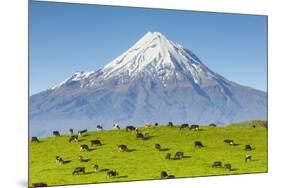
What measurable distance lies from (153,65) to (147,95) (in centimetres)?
35

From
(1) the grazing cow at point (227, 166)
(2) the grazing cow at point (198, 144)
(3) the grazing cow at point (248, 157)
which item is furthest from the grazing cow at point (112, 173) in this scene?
(3) the grazing cow at point (248, 157)

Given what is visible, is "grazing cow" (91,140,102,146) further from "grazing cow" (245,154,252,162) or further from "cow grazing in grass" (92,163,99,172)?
"grazing cow" (245,154,252,162)

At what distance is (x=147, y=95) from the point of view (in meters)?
7.54

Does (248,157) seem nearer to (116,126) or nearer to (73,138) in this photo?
(116,126)

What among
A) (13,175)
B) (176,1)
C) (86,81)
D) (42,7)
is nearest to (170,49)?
(176,1)

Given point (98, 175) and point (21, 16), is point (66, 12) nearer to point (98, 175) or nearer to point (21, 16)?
point (21, 16)

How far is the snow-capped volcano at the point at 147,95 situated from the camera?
714 centimetres

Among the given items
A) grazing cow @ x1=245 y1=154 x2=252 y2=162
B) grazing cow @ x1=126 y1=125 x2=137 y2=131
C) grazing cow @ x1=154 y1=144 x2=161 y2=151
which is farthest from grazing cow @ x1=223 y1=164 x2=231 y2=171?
grazing cow @ x1=126 y1=125 x2=137 y2=131

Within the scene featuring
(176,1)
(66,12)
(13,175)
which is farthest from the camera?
(176,1)

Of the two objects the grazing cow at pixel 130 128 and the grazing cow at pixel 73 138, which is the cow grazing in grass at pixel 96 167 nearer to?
the grazing cow at pixel 73 138

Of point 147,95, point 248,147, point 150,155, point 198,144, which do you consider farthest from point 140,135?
point 248,147

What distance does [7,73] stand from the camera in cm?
674

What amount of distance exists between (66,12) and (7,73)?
97 centimetres

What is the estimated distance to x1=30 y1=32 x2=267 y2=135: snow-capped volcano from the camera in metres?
7.14
